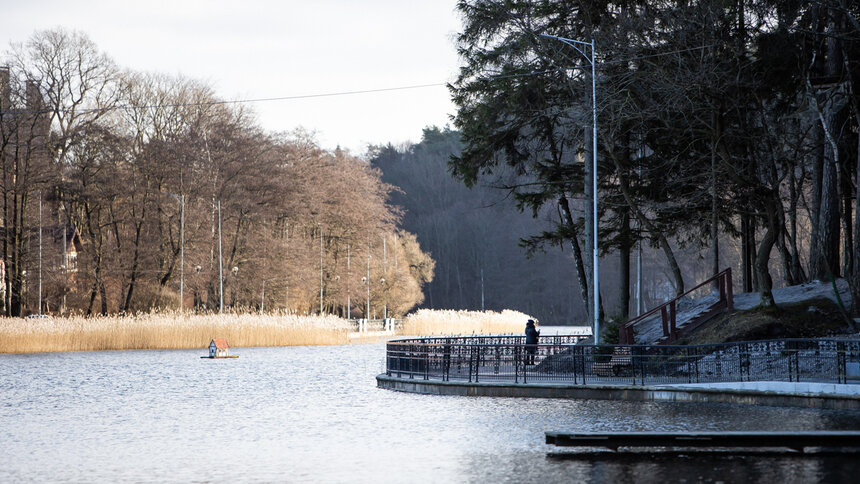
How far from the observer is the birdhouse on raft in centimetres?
4569

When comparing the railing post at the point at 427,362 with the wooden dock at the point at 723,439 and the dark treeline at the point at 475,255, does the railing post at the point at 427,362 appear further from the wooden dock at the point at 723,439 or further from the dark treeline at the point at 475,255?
the dark treeline at the point at 475,255

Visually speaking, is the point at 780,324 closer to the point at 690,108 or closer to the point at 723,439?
the point at 690,108

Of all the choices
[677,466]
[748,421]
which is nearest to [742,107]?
[748,421]

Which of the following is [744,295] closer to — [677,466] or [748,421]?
[748,421]

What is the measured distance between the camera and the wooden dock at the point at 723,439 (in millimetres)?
14062

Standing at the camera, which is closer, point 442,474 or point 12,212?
point 442,474

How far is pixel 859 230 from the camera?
101 ft

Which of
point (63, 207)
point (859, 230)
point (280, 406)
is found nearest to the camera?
point (280, 406)

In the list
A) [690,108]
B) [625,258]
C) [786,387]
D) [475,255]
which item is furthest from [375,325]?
[475,255]

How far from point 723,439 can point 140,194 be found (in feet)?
190

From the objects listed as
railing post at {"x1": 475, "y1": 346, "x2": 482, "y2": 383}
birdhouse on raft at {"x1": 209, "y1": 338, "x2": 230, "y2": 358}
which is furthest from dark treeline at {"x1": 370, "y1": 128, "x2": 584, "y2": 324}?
railing post at {"x1": 475, "y1": 346, "x2": 482, "y2": 383}

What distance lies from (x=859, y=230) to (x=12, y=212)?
5387 centimetres

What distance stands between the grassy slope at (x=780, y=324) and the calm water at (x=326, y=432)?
7.84 meters

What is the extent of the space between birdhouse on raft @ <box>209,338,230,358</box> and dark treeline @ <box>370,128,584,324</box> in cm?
9557
